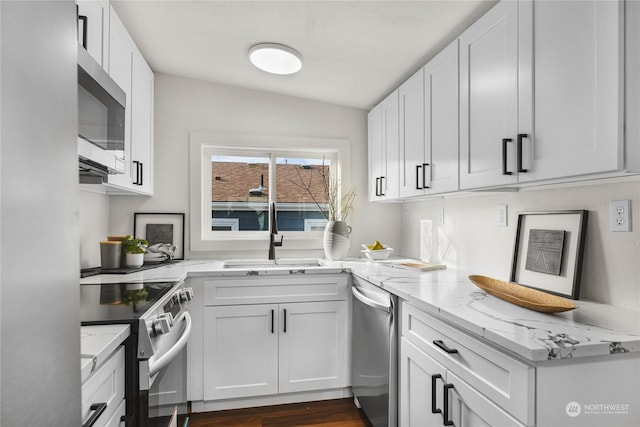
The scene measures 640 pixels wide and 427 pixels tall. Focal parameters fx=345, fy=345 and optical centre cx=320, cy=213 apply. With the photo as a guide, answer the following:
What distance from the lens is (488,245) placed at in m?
1.94

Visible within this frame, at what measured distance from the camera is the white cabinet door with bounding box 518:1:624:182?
994 millimetres

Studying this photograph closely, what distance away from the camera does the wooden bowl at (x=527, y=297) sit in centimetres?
118

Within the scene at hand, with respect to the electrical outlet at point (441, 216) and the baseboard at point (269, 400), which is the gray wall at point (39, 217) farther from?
the electrical outlet at point (441, 216)

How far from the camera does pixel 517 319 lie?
1.14 metres

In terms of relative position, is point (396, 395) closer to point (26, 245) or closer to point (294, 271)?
point (294, 271)

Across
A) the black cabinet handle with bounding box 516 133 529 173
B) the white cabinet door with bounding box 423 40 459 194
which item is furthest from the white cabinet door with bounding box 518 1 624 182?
the white cabinet door with bounding box 423 40 459 194

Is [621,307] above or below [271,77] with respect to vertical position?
A: below

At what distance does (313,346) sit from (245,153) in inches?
65.8

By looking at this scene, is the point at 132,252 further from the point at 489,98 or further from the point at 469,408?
the point at 489,98

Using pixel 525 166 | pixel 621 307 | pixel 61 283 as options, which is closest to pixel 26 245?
pixel 61 283

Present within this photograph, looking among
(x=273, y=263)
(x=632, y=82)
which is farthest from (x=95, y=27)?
(x=632, y=82)

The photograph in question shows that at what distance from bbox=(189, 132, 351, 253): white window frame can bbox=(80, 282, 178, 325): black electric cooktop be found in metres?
1.06

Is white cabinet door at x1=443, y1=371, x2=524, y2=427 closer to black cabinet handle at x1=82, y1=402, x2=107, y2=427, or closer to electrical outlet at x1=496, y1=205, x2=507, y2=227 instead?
electrical outlet at x1=496, y1=205, x2=507, y2=227

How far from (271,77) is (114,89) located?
143cm
